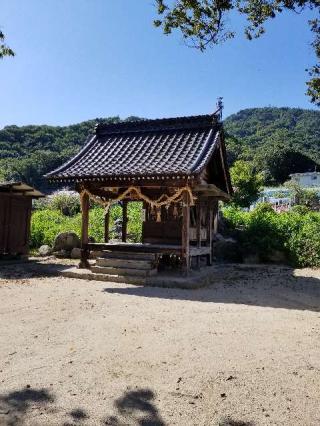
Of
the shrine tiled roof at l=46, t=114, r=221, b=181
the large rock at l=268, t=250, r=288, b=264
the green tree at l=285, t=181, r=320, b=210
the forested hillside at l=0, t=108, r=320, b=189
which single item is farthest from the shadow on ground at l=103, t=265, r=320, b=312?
the forested hillside at l=0, t=108, r=320, b=189

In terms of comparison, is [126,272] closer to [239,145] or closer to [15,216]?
[15,216]

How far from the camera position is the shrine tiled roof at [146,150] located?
1211 centimetres

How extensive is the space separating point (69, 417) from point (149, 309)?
15.2 feet

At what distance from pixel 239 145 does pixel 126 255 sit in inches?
2868

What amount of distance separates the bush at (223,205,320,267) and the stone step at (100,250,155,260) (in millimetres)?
6895

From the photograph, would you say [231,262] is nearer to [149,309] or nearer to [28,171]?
[149,309]

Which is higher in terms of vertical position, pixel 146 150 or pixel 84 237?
pixel 146 150

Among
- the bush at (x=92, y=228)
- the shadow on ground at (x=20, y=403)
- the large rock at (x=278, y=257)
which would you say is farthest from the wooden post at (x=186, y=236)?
the bush at (x=92, y=228)

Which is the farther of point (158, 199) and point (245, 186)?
point (245, 186)

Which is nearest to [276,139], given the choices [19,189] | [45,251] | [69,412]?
[45,251]

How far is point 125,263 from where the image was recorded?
40.8 ft

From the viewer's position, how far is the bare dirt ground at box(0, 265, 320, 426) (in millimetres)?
3857

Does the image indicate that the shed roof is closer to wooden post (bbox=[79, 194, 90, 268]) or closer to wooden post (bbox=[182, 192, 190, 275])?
wooden post (bbox=[79, 194, 90, 268])

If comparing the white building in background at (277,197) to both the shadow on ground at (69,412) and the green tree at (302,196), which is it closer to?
the green tree at (302,196)
